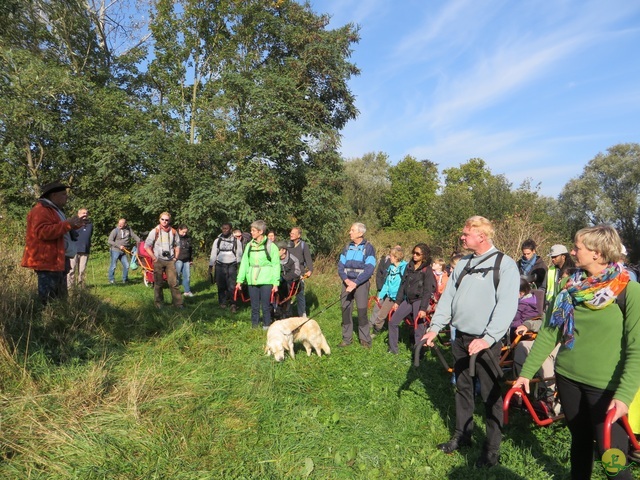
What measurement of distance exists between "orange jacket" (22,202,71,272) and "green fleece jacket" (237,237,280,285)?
2618 mm

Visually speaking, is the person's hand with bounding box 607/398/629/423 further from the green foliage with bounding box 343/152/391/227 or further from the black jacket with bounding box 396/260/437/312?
the green foliage with bounding box 343/152/391/227

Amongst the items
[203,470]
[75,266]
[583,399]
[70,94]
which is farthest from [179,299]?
[70,94]

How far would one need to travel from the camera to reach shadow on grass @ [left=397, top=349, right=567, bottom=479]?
326cm

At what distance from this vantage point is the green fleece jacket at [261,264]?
6500 mm

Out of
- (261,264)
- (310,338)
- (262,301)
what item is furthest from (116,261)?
(310,338)

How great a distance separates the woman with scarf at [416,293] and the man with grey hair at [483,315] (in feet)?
7.75

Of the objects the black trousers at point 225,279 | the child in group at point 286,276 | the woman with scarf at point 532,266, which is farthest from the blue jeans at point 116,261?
the woman with scarf at point 532,266

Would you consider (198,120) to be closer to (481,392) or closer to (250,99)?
(250,99)

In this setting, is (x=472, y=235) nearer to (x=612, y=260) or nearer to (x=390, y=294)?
(x=612, y=260)

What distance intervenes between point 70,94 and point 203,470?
Result: 17186 mm

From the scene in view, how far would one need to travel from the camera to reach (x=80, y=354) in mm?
Answer: 4402

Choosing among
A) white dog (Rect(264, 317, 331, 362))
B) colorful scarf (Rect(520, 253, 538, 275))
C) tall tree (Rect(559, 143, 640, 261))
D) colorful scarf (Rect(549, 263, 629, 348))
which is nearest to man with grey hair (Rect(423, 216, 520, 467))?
colorful scarf (Rect(549, 263, 629, 348))

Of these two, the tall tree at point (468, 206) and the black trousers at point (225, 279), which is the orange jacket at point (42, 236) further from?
the tall tree at point (468, 206)

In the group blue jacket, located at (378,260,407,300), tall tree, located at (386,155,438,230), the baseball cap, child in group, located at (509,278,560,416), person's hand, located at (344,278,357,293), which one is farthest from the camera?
tall tree, located at (386,155,438,230)
